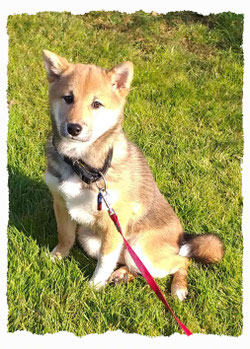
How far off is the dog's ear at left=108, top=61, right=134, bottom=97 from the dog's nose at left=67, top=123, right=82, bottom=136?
21.1 inches

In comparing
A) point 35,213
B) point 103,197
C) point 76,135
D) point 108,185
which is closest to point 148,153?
point 35,213

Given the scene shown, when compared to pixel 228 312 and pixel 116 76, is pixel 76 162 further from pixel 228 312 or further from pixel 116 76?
pixel 228 312

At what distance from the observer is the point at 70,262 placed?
3.19 m

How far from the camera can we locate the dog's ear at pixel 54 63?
285 centimetres

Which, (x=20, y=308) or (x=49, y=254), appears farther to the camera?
(x=49, y=254)

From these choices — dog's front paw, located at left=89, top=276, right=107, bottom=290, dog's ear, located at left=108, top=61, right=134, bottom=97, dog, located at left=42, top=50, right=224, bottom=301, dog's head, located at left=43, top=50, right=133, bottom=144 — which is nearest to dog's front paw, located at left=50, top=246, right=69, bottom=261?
dog, located at left=42, top=50, right=224, bottom=301

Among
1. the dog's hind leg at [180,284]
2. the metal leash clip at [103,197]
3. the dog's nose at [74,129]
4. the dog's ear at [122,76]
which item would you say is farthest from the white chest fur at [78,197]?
the dog's hind leg at [180,284]

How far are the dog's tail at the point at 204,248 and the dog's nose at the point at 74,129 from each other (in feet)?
4.87

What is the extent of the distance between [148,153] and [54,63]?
1.92m

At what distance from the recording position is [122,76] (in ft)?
9.44

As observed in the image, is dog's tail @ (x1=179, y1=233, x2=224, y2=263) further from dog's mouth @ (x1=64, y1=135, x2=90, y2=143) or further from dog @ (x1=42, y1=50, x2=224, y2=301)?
dog's mouth @ (x1=64, y1=135, x2=90, y2=143)

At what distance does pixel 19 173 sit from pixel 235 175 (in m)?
2.38

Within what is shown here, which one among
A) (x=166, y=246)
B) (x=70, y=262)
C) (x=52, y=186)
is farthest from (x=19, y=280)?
(x=166, y=246)

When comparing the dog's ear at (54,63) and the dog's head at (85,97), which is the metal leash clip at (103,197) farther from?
the dog's ear at (54,63)
